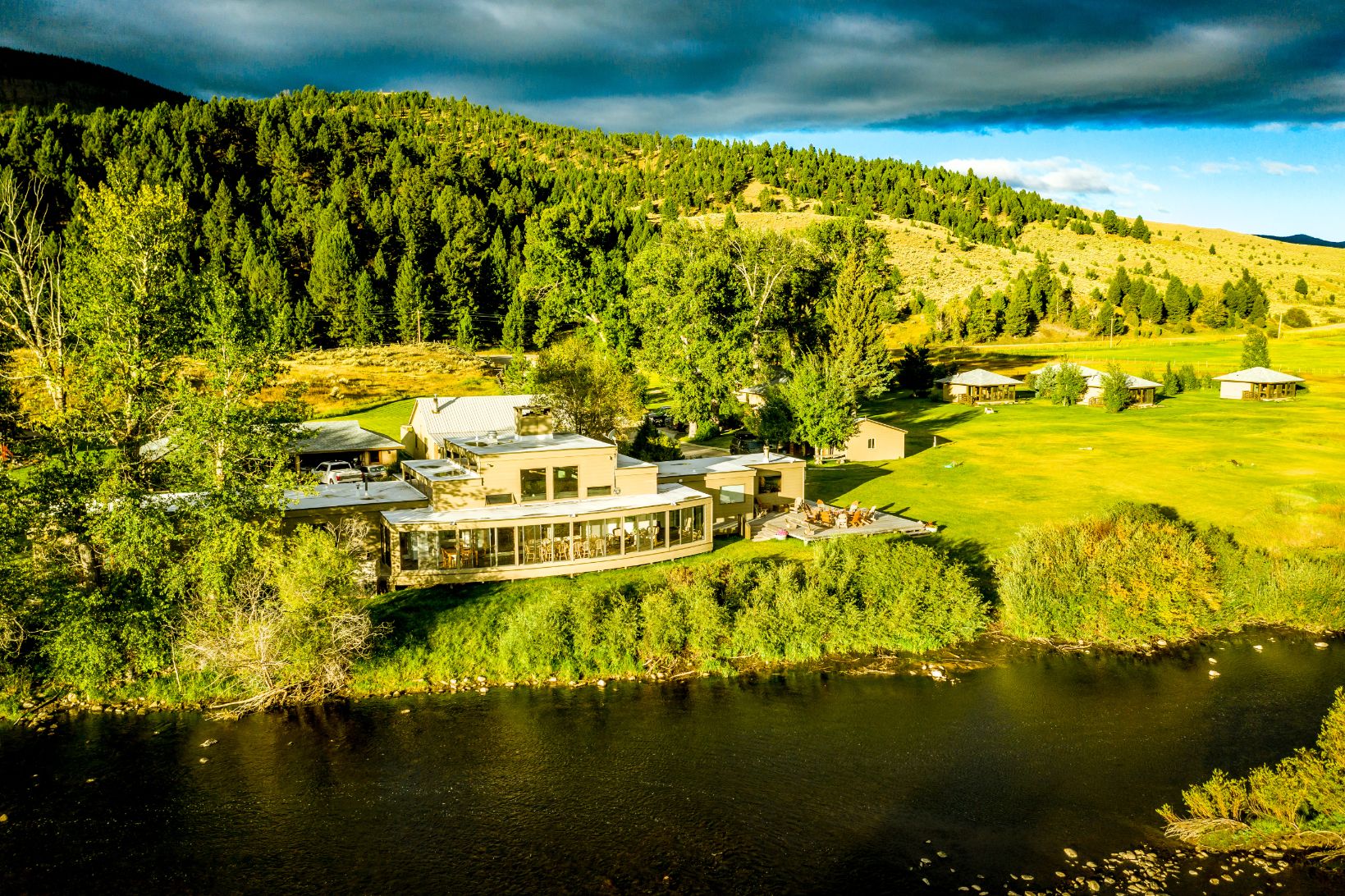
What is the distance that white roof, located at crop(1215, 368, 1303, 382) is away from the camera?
63.8m

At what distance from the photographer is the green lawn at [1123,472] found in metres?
34.1

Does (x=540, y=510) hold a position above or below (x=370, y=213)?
below

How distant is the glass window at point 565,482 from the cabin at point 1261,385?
58373 millimetres

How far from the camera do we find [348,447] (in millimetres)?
42344

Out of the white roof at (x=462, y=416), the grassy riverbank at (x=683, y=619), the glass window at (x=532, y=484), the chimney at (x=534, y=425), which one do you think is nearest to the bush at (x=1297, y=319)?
the grassy riverbank at (x=683, y=619)

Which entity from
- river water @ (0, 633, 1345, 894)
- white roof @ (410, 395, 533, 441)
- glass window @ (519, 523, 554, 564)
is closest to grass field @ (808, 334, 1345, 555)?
river water @ (0, 633, 1345, 894)

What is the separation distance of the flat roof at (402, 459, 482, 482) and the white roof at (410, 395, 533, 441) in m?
7.71

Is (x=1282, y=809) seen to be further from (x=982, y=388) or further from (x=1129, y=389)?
(x=982, y=388)

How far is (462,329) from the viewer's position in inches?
3174

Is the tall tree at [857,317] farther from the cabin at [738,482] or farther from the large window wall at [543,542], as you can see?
the large window wall at [543,542]

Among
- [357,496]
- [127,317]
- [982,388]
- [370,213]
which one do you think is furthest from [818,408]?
[370,213]

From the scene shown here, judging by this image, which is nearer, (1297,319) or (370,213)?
(370,213)

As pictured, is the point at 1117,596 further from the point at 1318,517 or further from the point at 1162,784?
the point at 1318,517

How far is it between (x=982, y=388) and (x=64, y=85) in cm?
19402
